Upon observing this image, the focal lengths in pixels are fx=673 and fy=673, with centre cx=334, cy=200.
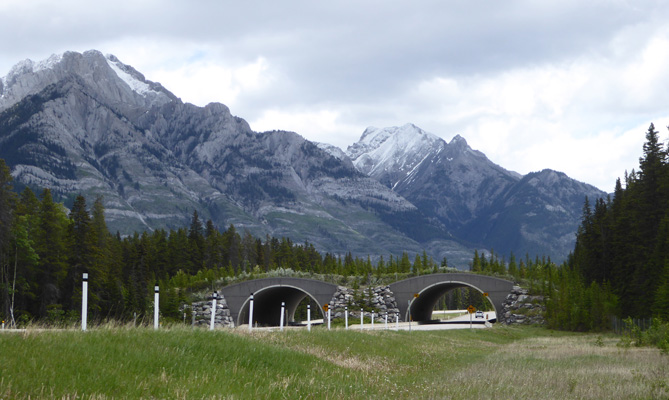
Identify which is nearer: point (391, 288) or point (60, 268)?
point (60, 268)

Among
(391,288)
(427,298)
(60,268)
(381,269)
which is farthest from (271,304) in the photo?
(60,268)

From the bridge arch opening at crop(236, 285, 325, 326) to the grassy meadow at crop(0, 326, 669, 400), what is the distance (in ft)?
173

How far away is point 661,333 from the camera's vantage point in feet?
112

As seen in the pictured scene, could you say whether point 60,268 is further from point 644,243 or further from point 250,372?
point 250,372

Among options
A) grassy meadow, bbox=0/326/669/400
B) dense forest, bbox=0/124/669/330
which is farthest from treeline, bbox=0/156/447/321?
grassy meadow, bbox=0/326/669/400

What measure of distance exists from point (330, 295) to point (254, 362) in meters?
58.7

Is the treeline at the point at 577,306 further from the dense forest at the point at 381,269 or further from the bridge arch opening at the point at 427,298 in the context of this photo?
the bridge arch opening at the point at 427,298

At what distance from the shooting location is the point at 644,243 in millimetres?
56125

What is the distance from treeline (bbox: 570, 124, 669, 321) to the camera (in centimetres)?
5059

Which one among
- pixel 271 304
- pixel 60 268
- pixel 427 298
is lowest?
pixel 271 304

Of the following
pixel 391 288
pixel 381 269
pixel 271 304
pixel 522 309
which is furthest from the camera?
pixel 271 304

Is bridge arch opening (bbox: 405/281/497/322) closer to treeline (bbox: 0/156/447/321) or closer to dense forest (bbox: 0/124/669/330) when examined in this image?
treeline (bbox: 0/156/447/321)

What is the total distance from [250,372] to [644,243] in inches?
1992

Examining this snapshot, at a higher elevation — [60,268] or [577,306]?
[60,268]
